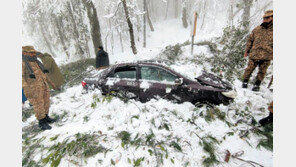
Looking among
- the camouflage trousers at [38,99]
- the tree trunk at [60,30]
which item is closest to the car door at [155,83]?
the camouflage trousers at [38,99]

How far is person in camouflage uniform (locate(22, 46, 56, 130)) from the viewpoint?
310 centimetres

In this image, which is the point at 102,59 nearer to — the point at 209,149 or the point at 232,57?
the point at 209,149

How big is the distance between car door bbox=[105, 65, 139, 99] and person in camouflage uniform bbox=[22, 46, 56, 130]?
1.65 m

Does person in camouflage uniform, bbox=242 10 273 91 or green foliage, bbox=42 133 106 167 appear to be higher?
person in camouflage uniform, bbox=242 10 273 91

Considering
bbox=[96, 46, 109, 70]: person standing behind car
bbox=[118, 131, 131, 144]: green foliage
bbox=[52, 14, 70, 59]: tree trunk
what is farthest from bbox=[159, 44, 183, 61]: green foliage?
bbox=[52, 14, 70, 59]: tree trunk

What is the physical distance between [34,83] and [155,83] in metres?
3.04

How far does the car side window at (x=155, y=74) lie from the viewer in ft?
11.3

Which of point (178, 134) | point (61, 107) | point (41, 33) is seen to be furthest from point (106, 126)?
point (41, 33)

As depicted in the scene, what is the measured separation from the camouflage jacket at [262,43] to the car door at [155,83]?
8.62 feet

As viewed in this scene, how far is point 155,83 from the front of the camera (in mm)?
3500

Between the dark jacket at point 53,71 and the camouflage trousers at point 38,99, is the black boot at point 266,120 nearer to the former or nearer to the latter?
the camouflage trousers at point 38,99

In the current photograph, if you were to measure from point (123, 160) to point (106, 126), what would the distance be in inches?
40.3

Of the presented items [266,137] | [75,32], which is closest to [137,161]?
[266,137]

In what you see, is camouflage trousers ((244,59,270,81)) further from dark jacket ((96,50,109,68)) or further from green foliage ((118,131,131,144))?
dark jacket ((96,50,109,68))
